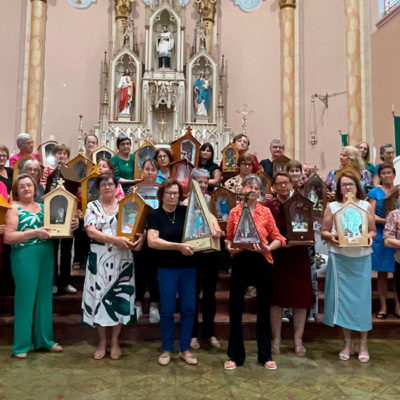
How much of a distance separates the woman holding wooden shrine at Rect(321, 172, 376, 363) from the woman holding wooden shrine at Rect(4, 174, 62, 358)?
2481 mm

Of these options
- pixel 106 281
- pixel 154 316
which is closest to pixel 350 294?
pixel 154 316

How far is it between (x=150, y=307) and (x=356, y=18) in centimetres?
849

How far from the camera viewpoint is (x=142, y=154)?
5.02 meters

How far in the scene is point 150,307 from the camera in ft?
13.4

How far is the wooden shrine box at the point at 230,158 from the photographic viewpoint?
5.03m

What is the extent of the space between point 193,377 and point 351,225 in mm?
1816

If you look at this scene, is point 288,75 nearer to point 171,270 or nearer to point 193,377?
point 171,270

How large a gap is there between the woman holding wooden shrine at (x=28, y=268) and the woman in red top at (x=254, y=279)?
158cm

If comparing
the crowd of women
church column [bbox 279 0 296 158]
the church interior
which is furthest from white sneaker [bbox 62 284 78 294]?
church column [bbox 279 0 296 158]

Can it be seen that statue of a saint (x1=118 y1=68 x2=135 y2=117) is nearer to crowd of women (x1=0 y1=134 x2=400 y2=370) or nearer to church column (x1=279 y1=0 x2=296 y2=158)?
church column (x1=279 y1=0 x2=296 y2=158)

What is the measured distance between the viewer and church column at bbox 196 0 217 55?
10.2 meters

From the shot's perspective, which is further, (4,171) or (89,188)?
(4,171)

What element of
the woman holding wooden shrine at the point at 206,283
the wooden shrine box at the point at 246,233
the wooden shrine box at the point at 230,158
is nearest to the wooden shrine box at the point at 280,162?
the wooden shrine box at the point at 230,158

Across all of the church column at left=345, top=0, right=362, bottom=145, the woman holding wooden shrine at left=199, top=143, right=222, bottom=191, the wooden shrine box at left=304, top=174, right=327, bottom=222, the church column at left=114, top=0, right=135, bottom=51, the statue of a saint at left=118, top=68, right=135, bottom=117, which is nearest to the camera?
the wooden shrine box at left=304, top=174, right=327, bottom=222
